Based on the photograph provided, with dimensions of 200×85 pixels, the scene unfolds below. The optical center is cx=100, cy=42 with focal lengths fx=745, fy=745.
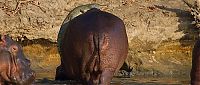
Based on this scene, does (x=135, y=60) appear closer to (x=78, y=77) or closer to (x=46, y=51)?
(x=46, y=51)

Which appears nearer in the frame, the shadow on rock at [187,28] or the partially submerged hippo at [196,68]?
the partially submerged hippo at [196,68]

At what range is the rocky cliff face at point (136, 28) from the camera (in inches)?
516

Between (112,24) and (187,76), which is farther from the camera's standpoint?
(187,76)

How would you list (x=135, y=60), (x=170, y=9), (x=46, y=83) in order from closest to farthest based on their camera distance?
1. (x=46, y=83)
2. (x=135, y=60)
3. (x=170, y=9)

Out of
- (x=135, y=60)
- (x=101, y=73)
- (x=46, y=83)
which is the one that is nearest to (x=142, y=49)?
(x=135, y=60)

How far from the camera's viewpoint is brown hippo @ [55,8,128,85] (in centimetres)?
736

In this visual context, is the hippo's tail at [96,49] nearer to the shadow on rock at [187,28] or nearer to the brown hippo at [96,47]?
the brown hippo at [96,47]

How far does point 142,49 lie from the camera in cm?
1338

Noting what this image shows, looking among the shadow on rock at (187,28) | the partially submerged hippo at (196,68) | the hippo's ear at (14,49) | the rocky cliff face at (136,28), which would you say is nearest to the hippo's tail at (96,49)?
the partially submerged hippo at (196,68)

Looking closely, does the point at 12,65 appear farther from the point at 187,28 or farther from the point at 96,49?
the point at 187,28

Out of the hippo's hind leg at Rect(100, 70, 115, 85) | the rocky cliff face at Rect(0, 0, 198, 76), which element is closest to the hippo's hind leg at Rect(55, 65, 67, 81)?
the hippo's hind leg at Rect(100, 70, 115, 85)

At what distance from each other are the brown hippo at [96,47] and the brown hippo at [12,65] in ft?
5.10

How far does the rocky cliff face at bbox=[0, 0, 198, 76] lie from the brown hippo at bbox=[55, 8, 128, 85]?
5.15 metres

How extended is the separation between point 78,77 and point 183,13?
637cm
